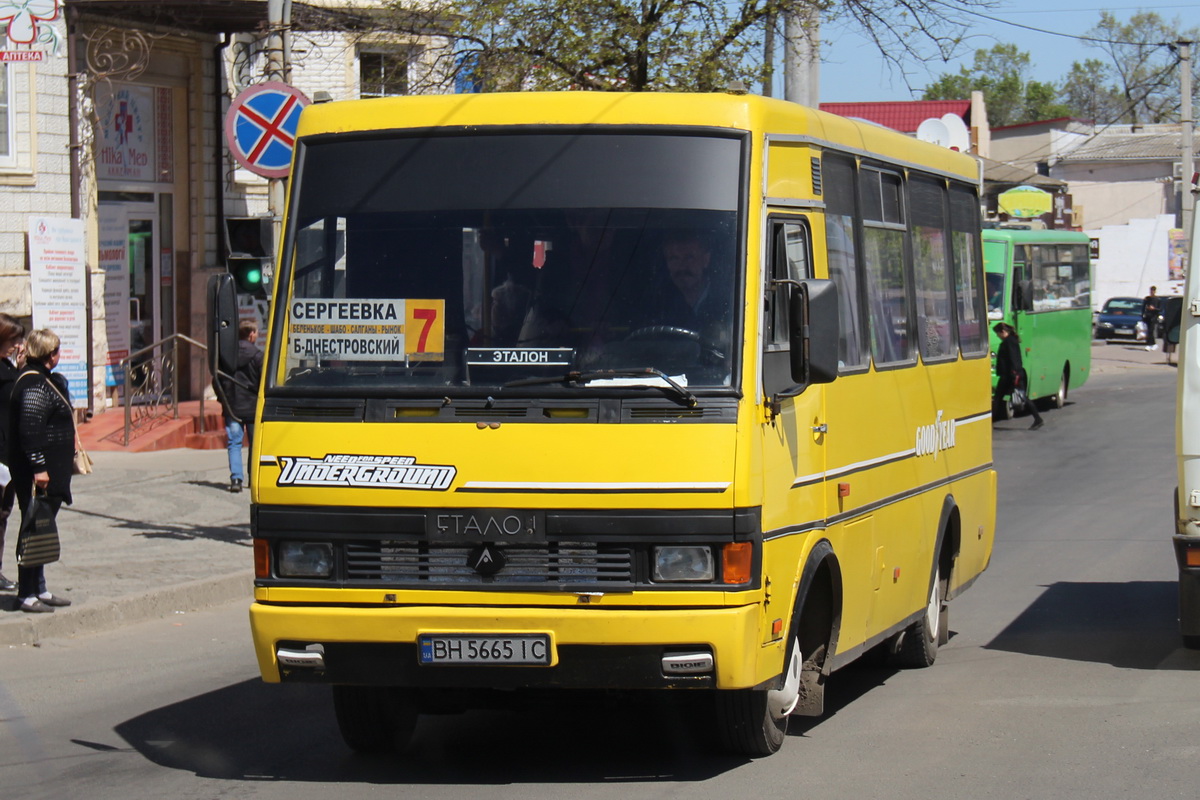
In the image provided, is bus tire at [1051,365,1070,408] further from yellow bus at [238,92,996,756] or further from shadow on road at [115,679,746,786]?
yellow bus at [238,92,996,756]

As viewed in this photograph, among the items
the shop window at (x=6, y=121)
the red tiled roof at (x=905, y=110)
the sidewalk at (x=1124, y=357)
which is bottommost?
the sidewalk at (x=1124, y=357)

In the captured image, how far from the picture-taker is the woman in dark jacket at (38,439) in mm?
9711

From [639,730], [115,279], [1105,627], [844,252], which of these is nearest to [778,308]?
[844,252]

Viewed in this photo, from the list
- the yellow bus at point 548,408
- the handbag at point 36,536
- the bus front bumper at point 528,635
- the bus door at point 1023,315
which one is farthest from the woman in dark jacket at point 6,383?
the bus door at point 1023,315

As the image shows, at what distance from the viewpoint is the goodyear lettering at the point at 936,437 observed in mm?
8617

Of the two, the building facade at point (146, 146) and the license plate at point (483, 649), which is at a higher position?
the building facade at point (146, 146)

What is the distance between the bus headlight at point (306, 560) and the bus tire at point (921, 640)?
12.3ft

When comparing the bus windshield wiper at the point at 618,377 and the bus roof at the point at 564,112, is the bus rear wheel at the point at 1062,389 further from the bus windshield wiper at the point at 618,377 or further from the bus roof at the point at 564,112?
the bus windshield wiper at the point at 618,377

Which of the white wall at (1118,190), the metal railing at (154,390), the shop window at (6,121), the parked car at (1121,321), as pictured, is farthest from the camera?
the white wall at (1118,190)

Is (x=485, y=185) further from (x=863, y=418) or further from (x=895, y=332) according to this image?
(x=895, y=332)

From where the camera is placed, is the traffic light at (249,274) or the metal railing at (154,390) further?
the metal railing at (154,390)

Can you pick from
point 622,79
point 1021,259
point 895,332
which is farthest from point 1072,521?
point 1021,259

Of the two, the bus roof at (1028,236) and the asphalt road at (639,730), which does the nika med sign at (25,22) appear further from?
the bus roof at (1028,236)

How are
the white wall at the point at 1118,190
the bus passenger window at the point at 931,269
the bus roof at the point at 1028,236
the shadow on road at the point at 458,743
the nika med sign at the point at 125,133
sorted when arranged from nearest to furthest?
the shadow on road at the point at 458,743 → the bus passenger window at the point at 931,269 → the nika med sign at the point at 125,133 → the bus roof at the point at 1028,236 → the white wall at the point at 1118,190
